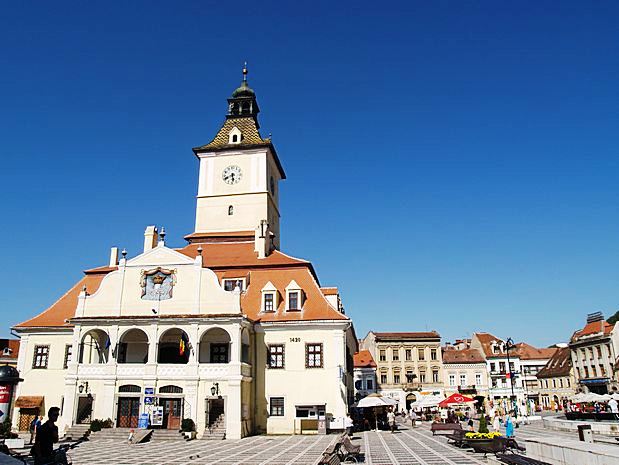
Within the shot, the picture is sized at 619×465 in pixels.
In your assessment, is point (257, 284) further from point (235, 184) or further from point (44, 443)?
point (44, 443)

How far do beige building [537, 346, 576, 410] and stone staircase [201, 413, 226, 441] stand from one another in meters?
49.0

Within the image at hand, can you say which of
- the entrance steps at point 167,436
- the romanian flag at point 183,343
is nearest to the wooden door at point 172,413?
the entrance steps at point 167,436

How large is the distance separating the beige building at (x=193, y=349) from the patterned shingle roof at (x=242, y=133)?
13268mm

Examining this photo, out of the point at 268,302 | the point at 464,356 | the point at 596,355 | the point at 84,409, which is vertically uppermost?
the point at 268,302

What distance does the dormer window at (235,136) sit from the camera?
4903 cm

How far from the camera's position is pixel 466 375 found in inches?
2768

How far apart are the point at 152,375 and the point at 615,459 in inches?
1047

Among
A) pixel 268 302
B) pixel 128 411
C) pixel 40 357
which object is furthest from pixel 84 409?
pixel 268 302

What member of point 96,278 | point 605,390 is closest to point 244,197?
point 96,278

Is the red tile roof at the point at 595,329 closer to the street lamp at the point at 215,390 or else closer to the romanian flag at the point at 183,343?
the street lamp at the point at 215,390

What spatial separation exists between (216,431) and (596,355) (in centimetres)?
5044

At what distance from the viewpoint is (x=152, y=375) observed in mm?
31734

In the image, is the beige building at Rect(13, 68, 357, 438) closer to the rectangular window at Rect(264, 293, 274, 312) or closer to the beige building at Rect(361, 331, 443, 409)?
the rectangular window at Rect(264, 293, 274, 312)

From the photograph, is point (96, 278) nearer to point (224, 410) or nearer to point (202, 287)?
point (202, 287)
